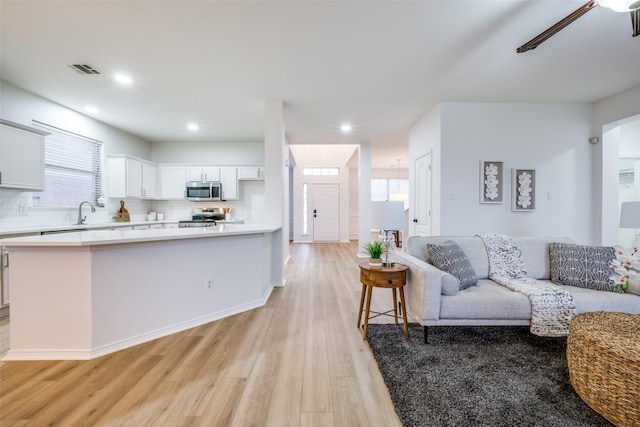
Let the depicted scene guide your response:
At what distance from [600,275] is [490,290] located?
102cm

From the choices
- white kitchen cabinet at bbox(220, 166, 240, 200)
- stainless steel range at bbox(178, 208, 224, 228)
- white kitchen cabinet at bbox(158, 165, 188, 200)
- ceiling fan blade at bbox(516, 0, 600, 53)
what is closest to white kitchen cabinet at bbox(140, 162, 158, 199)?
white kitchen cabinet at bbox(158, 165, 188, 200)

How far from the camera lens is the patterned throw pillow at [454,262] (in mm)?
2445

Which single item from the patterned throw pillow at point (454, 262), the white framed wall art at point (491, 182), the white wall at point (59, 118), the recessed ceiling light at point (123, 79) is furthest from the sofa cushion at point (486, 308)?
the white wall at point (59, 118)

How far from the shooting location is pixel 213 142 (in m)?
6.48

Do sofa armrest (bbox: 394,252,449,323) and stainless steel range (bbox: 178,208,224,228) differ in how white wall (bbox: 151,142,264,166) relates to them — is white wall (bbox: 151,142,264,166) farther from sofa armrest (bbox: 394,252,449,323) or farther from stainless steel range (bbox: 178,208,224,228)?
sofa armrest (bbox: 394,252,449,323)

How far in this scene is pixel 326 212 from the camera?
9156mm

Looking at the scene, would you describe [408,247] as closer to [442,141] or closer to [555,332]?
[555,332]

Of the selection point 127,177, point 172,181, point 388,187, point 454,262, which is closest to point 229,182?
point 172,181

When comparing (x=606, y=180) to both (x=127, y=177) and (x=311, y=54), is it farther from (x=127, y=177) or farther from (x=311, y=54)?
(x=127, y=177)

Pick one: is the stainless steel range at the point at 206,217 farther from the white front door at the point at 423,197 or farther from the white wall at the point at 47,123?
the white front door at the point at 423,197

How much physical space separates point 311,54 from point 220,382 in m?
2.89

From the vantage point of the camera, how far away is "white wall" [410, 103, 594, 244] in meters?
4.10

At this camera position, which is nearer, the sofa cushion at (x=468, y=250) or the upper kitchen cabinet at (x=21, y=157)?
the sofa cushion at (x=468, y=250)

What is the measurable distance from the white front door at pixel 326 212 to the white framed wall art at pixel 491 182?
17.7 feet
